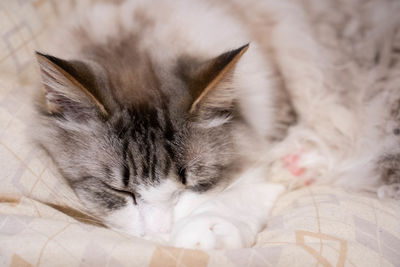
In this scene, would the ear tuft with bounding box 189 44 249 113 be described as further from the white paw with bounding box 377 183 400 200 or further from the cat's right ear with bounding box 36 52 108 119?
the white paw with bounding box 377 183 400 200

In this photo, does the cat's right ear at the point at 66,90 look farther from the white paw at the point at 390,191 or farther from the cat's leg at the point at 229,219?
the white paw at the point at 390,191

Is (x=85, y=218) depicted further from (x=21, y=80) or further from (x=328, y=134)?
(x=328, y=134)

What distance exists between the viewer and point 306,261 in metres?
0.84

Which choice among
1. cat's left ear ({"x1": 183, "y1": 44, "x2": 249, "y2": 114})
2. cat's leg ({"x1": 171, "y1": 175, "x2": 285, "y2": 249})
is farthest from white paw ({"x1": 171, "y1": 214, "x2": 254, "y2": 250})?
cat's left ear ({"x1": 183, "y1": 44, "x2": 249, "y2": 114})

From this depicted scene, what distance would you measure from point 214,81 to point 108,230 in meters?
0.47

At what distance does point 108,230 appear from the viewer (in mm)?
966

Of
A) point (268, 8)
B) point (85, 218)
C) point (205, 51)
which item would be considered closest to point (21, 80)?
point (85, 218)

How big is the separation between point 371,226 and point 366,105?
0.46 m

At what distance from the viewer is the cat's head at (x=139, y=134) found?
93 centimetres

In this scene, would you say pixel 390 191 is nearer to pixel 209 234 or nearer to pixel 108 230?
pixel 209 234

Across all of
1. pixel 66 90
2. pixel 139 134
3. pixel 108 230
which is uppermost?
pixel 66 90

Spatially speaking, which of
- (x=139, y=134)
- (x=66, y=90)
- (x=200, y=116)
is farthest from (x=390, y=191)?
(x=66, y=90)

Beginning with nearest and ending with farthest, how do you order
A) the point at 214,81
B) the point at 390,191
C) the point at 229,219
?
the point at 214,81
the point at 229,219
the point at 390,191

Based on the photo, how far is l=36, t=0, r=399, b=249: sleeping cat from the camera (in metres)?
0.94
